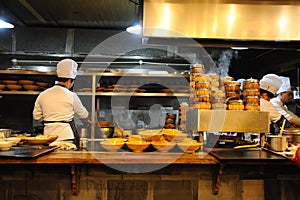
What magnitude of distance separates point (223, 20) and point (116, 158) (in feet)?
4.37

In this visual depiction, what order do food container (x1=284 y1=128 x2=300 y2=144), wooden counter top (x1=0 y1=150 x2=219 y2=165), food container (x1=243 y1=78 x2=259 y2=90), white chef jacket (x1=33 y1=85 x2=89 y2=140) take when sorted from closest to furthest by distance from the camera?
wooden counter top (x1=0 y1=150 x2=219 y2=165) → food container (x1=243 y1=78 x2=259 y2=90) → food container (x1=284 y1=128 x2=300 y2=144) → white chef jacket (x1=33 y1=85 x2=89 y2=140)

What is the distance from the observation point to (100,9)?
4.32m

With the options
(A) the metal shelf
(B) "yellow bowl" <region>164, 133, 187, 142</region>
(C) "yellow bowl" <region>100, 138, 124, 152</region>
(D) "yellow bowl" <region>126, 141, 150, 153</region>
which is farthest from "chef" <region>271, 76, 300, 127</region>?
(C) "yellow bowl" <region>100, 138, 124, 152</region>

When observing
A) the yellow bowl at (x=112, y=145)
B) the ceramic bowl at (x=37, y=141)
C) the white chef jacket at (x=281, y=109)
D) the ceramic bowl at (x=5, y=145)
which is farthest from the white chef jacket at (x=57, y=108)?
the white chef jacket at (x=281, y=109)

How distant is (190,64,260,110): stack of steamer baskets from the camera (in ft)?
7.43

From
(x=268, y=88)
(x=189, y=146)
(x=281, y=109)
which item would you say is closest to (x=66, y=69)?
(x=189, y=146)

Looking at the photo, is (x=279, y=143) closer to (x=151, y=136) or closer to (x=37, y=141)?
(x=151, y=136)

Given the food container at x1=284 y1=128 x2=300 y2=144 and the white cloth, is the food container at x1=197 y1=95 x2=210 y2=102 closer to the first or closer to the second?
the food container at x1=284 y1=128 x2=300 y2=144

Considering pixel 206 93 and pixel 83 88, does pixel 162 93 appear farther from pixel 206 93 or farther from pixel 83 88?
pixel 206 93

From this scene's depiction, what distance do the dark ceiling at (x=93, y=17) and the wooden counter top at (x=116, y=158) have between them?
2212 millimetres

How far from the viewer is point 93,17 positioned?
15.3 feet

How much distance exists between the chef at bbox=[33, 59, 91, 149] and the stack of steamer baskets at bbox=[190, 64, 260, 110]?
1.81 metres

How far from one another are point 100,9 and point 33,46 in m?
1.30

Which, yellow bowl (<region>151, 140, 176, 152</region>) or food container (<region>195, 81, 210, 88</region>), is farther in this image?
food container (<region>195, 81, 210, 88</region>)
